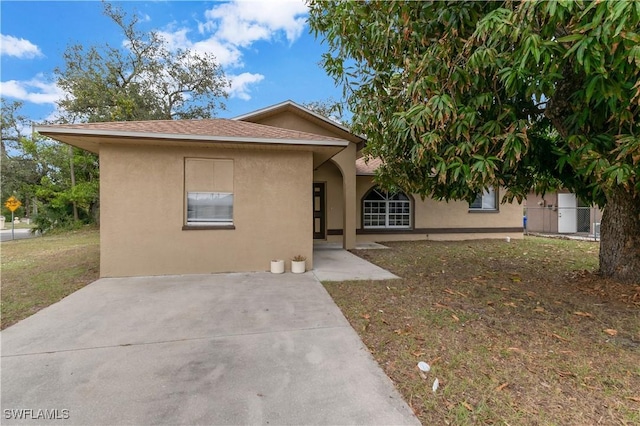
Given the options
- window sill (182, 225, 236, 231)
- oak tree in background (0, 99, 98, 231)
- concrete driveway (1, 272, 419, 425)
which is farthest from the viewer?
oak tree in background (0, 99, 98, 231)

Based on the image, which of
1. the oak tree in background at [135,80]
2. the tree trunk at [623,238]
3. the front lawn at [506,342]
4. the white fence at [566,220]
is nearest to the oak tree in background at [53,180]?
the oak tree in background at [135,80]

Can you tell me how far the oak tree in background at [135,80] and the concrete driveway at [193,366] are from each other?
19.7 m

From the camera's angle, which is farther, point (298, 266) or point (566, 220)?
point (566, 220)

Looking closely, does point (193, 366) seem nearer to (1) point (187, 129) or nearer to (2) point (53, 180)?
(1) point (187, 129)

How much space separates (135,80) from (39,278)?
20.4 meters

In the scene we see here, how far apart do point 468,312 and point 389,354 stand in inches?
77.2

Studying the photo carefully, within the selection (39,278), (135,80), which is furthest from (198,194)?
(135,80)

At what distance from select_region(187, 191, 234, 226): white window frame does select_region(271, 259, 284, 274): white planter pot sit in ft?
4.62

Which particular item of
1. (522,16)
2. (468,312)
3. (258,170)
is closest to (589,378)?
(468,312)

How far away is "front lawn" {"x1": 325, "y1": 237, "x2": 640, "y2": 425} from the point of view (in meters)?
2.36

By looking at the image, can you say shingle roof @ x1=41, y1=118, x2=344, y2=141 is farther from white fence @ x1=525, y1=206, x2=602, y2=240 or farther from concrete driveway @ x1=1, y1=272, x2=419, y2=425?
white fence @ x1=525, y1=206, x2=602, y2=240

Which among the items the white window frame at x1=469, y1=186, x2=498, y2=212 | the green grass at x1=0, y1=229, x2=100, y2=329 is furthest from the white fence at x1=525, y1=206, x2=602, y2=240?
the green grass at x1=0, y1=229, x2=100, y2=329

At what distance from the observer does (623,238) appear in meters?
5.33

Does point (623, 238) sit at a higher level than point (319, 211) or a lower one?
lower
